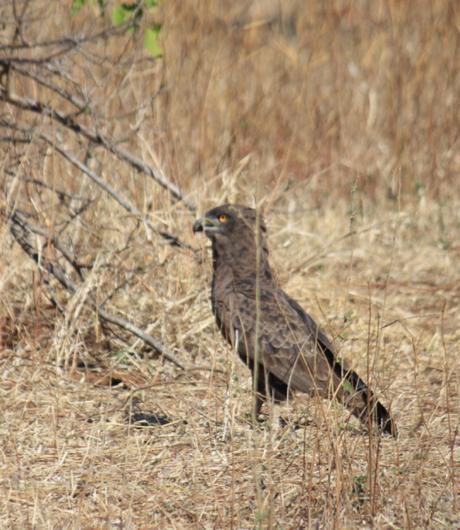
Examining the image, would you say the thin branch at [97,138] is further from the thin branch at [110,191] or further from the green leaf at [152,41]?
the green leaf at [152,41]

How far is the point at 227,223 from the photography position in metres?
6.28

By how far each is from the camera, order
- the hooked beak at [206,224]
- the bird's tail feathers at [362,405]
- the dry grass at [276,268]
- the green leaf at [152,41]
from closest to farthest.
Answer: the dry grass at [276,268], the bird's tail feathers at [362,405], the green leaf at [152,41], the hooked beak at [206,224]

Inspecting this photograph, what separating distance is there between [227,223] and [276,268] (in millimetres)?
1154

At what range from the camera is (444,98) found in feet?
35.9

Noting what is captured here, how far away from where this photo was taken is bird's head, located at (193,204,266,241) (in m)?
6.22

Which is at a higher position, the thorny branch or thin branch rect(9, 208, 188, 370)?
the thorny branch

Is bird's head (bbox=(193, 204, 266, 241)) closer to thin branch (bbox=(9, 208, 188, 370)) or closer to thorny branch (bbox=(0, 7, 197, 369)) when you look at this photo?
thorny branch (bbox=(0, 7, 197, 369))

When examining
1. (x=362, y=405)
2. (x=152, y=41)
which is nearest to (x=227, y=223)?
(x=152, y=41)

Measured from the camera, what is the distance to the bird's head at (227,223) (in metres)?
6.22

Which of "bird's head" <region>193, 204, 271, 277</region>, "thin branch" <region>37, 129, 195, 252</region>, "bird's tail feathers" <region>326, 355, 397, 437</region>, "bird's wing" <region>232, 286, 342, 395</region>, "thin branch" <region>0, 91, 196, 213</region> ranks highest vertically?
"thin branch" <region>0, 91, 196, 213</region>

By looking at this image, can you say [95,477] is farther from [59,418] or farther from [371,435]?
[371,435]

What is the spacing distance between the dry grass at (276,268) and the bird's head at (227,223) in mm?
319

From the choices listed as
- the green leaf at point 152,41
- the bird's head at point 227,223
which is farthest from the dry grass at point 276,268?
the green leaf at point 152,41

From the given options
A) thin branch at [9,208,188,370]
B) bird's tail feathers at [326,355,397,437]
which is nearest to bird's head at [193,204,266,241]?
thin branch at [9,208,188,370]
